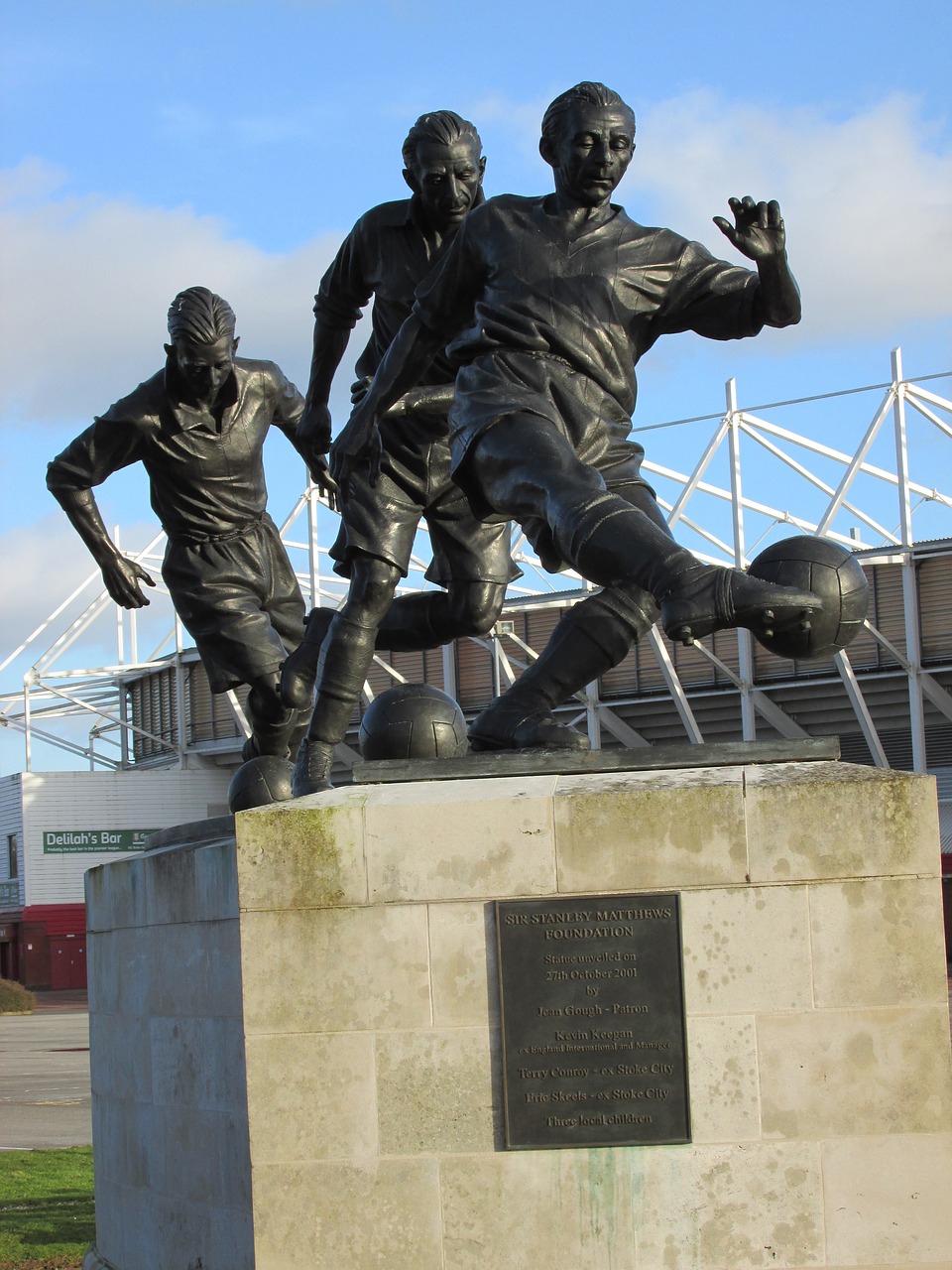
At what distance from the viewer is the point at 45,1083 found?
18.2 m

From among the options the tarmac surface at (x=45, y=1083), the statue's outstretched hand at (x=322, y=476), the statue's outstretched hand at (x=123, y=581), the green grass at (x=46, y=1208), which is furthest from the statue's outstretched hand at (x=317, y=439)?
the tarmac surface at (x=45, y=1083)

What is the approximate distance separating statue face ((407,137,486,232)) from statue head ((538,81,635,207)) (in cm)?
103

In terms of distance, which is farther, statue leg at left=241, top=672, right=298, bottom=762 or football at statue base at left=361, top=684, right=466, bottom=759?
statue leg at left=241, top=672, right=298, bottom=762

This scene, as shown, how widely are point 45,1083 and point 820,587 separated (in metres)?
15.0

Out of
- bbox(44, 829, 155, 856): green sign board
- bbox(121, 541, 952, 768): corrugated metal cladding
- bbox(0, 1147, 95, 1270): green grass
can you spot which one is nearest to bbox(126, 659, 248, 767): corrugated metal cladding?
bbox(44, 829, 155, 856): green sign board

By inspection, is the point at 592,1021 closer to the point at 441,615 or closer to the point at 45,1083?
the point at 441,615

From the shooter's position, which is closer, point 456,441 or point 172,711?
point 456,441

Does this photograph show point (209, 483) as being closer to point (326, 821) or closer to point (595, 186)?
point (595, 186)

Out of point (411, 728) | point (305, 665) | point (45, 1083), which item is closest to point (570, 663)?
point (411, 728)

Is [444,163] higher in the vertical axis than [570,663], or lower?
higher

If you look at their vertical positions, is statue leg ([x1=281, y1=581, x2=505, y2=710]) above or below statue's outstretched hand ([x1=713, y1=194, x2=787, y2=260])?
below

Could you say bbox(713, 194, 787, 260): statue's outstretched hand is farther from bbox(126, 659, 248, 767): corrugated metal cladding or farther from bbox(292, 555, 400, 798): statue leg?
bbox(126, 659, 248, 767): corrugated metal cladding

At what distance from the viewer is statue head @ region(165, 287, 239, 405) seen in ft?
26.0

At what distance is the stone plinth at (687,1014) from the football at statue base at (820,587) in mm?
422
